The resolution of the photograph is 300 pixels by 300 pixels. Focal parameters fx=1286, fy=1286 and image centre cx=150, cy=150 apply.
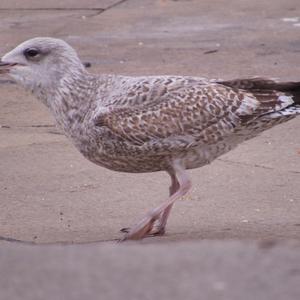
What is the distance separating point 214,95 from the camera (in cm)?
828

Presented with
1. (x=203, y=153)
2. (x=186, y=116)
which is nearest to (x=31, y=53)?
(x=186, y=116)

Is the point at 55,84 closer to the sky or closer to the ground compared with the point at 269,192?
closer to the sky

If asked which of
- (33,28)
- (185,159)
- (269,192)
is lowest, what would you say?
(33,28)

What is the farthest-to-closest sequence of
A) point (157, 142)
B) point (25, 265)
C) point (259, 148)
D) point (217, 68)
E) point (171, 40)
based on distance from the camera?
point (171, 40) → point (217, 68) → point (259, 148) → point (157, 142) → point (25, 265)

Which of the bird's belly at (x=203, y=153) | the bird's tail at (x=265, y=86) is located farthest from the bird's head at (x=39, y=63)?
the bird's tail at (x=265, y=86)

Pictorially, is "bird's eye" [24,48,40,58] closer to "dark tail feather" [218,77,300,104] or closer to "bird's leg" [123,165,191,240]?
"bird's leg" [123,165,191,240]

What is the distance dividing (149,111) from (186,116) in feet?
0.79

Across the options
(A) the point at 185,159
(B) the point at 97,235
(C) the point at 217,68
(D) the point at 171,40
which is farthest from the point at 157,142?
(D) the point at 171,40

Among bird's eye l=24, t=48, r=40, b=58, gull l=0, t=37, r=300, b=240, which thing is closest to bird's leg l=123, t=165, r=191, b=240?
gull l=0, t=37, r=300, b=240

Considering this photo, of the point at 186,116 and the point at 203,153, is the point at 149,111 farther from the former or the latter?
the point at 203,153

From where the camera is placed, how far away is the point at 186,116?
8.20m

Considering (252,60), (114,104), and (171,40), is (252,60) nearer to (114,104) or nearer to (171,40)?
(171,40)

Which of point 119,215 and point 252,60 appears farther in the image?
point 252,60

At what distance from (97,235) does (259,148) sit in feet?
8.09
